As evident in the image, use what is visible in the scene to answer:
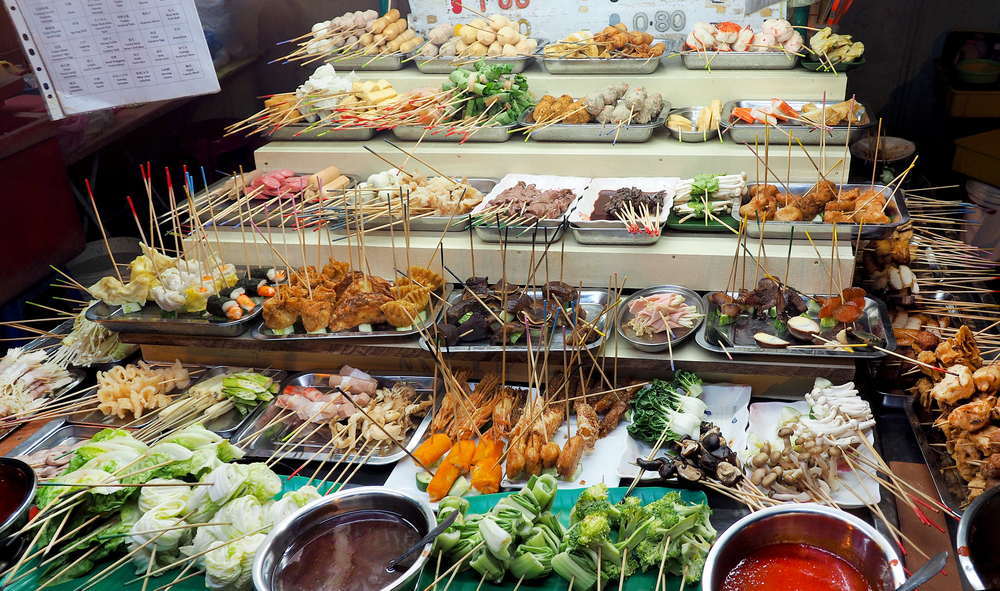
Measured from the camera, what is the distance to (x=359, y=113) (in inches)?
223

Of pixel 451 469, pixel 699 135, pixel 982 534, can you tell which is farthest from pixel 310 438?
pixel 699 135

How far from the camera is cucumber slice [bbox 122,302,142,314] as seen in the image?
4418 millimetres

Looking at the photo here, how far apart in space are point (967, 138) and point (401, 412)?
5927 mm

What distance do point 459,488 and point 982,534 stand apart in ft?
7.00

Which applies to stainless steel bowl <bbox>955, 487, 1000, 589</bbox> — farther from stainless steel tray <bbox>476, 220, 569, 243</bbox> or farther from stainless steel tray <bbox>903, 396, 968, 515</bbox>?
stainless steel tray <bbox>476, 220, 569, 243</bbox>

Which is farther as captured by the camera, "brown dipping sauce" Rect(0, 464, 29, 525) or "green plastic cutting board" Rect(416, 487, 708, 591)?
"brown dipping sauce" Rect(0, 464, 29, 525)

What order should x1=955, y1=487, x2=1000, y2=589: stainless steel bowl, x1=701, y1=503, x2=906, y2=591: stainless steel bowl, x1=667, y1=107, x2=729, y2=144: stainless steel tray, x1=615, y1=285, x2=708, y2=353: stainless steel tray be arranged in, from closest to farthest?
x1=955, y1=487, x2=1000, y2=589: stainless steel bowl
x1=701, y1=503, x2=906, y2=591: stainless steel bowl
x1=615, y1=285, x2=708, y2=353: stainless steel tray
x1=667, y1=107, x2=729, y2=144: stainless steel tray

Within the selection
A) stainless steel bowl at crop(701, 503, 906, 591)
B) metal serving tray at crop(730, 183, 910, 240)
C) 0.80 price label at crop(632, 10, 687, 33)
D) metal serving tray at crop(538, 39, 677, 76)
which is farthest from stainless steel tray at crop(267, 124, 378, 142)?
stainless steel bowl at crop(701, 503, 906, 591)

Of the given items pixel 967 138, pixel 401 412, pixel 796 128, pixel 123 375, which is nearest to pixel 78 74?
pixel 123 375

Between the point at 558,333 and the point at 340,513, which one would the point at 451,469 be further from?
the point at 558,333

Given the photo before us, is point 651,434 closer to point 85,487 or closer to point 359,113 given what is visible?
point 85,487

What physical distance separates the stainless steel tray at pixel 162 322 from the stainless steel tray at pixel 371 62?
3.11 meters

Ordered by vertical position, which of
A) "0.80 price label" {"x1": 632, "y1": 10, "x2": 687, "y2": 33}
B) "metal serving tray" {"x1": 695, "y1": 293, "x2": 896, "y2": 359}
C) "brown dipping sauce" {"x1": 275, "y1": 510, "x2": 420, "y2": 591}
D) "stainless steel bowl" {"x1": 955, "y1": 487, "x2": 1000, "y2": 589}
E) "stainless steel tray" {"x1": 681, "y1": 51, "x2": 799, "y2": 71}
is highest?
"0.80 price label" {"x1": 632, "y1": 10, "x2": 687, "y2": 33}

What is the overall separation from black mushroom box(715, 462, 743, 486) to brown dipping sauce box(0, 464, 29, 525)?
3173mm
